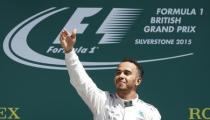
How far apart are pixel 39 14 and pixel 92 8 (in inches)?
19.4

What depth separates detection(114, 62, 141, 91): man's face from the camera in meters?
4.46

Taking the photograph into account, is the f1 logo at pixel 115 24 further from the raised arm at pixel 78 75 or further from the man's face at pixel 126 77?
the raised arm at pixel 78 75

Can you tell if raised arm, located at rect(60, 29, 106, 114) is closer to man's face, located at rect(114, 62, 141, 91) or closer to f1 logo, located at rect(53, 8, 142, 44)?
man's face, located at rect(114, 62, 141, 91)

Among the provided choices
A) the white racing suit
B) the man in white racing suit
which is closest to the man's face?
the man in white racing suit

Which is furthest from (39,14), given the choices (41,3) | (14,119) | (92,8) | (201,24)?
(201,24)

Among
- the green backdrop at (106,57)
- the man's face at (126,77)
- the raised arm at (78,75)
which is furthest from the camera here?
the green backdrop at (106,57)

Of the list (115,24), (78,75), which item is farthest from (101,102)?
(115,24)

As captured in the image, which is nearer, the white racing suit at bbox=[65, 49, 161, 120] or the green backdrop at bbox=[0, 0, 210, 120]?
the white racing suit at bbox=[65, 49, 161, 120]

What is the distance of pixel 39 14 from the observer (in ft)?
19.5

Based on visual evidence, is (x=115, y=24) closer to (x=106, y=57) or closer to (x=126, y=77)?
(x=106, y=57)

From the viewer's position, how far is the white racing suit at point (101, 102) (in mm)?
4332

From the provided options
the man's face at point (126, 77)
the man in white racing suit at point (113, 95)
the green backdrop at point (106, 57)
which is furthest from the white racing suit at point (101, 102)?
the green backdrop at point (106, 57)

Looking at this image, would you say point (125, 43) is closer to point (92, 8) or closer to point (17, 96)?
point (92, 8)

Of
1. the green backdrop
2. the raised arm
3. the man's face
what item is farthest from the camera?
the green backdrop
